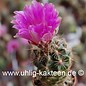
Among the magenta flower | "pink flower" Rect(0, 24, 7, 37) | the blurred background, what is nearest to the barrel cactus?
the magenta flower

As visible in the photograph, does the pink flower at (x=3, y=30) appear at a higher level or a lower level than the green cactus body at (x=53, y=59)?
lower

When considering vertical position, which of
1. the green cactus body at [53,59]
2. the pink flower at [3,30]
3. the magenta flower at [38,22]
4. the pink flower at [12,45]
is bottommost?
the pink flower at [12,45]

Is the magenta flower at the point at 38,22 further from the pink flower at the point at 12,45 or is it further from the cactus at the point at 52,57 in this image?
the pink flower at the point at 12,45

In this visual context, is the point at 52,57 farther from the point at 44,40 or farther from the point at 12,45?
the point at 12,45

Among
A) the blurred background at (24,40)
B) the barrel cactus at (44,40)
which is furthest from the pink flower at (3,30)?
the barrel cactus at (44,40)

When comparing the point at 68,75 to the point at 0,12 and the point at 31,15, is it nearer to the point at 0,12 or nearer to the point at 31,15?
the point at 31,15

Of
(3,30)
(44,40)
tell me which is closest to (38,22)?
(44,40)

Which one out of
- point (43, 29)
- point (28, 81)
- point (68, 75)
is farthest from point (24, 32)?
point (28, 81)
